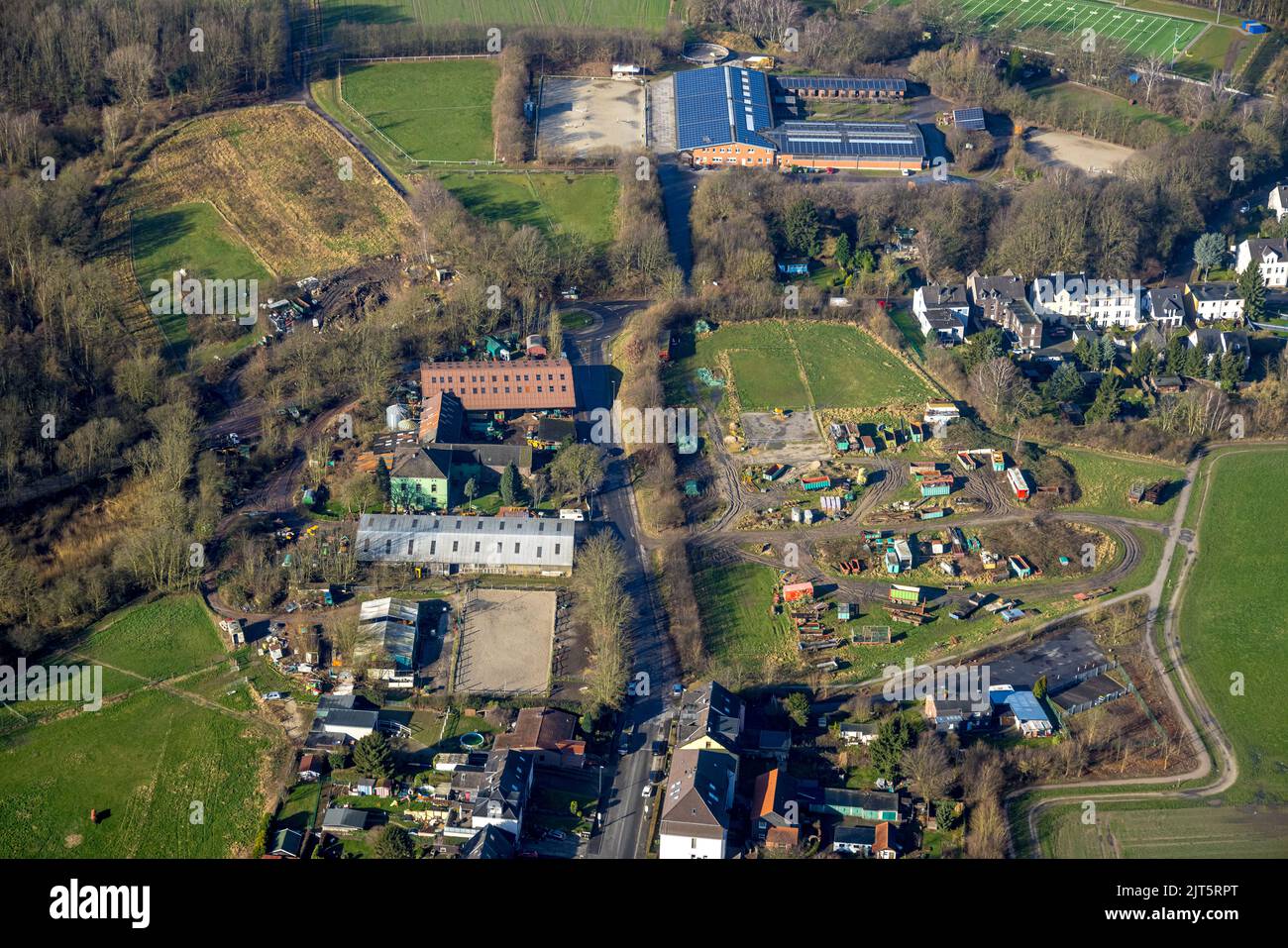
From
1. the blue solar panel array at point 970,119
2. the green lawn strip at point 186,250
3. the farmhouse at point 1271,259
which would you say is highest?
the blue solar panel array at point 970,119

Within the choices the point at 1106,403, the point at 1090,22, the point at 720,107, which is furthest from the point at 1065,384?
the point at 1090,22

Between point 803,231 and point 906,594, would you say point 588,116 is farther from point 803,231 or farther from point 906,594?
point 906,594

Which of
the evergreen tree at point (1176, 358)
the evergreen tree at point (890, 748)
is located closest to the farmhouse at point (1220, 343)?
the evergreen tree at point (1176, 358)

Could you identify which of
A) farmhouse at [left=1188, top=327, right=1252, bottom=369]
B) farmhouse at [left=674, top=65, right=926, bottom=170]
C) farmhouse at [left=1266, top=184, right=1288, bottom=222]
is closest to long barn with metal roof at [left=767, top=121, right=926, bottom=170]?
farmhouse at [left=674, top=65, right=926, bottom=170]

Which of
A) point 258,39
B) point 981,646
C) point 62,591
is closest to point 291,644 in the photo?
point 62,591

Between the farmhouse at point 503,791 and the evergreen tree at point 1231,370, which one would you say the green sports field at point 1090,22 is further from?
the farmhouse at point 503,791

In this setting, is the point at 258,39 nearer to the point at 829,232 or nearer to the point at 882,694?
the point at 829,232
